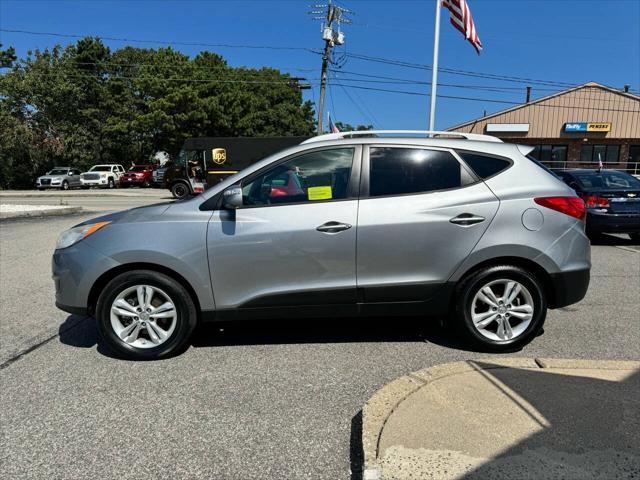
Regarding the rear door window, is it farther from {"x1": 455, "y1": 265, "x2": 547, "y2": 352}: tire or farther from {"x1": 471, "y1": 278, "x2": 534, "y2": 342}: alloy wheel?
{"x1": 471, "y1": 278, "x2": 534, "y2": 342}: alloy wheel

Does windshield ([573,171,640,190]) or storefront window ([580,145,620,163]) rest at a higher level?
storefront window ([580,145,620,163])

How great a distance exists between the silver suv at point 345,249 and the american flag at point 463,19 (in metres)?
12.6

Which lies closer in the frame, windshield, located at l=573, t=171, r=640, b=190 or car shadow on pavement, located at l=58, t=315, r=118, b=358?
car shadow on pavement, located at l=58, t=315, r=118, b=358

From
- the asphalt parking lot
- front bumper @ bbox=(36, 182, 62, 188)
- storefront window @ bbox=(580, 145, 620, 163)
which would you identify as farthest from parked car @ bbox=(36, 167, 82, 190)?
storefront window @ bbox=(580, 145, 620, 163)

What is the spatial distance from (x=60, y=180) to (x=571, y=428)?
37.8 meters

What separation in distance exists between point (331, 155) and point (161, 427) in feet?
7.79

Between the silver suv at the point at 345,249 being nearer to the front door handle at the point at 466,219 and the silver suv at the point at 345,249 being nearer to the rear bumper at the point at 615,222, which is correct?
the front door handle at the point at 466,219

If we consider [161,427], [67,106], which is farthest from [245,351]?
[67,106]

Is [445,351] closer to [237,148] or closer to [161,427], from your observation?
[161,427]

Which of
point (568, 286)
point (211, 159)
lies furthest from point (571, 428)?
point (211, 159)

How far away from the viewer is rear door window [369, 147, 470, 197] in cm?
398

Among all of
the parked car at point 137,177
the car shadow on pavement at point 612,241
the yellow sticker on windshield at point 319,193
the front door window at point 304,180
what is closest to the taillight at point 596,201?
the car shadow on pavement at point 612,241

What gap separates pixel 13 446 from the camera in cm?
283

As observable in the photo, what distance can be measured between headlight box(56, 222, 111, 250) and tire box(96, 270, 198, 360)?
0.45m
